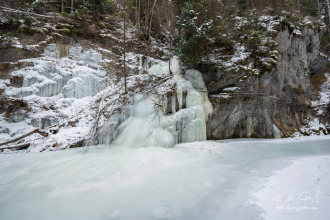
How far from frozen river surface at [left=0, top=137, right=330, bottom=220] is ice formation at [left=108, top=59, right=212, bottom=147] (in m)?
1.66

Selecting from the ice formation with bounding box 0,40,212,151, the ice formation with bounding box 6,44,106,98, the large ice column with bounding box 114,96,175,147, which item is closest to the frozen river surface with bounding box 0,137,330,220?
the large ice column with bounding box 114,96,175,147

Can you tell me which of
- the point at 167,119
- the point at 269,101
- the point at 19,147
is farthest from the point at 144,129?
the point at 269,101

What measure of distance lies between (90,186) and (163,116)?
3.24 m

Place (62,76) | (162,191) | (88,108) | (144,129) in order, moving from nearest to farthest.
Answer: (162,191)
(144,129)
(88,108)
(62,76)

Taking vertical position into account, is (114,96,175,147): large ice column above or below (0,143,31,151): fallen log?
above

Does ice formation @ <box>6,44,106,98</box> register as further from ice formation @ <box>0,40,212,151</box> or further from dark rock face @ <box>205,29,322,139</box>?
dark rock face @ <box>205,29,322,139</box>

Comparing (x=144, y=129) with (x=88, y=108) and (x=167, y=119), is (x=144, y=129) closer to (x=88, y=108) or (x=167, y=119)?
(x=167, y=119)

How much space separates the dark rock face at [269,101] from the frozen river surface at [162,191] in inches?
145

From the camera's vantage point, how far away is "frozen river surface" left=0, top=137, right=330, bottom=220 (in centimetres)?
139

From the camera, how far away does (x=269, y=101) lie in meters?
7.16

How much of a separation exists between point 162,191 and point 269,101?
25.1 ft

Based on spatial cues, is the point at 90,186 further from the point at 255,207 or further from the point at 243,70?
the point at 243,70

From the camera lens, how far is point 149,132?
15.1 feet

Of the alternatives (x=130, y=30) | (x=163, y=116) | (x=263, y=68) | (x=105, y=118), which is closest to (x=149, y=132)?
(x=163, y=116)
